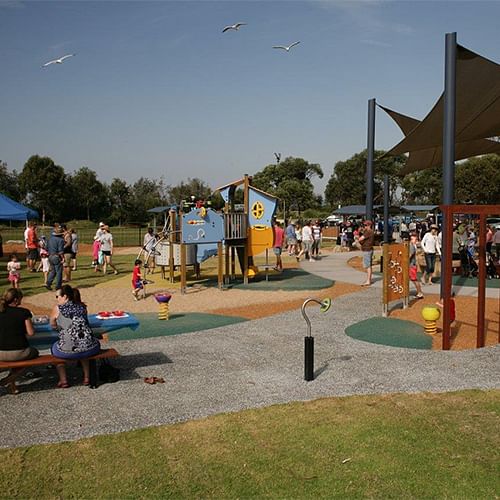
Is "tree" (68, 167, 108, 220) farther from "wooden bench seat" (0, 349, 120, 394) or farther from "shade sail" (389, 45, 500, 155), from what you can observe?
"wooden bench seat" (0, 349, 120, 394)

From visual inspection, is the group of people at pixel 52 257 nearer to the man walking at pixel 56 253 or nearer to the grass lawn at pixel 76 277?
the man walking at pixel 56 253

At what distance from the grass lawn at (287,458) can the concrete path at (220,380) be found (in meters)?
0.42

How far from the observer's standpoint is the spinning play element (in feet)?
31.9

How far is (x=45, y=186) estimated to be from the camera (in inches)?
2584

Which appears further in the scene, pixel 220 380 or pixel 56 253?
pixel 56 253

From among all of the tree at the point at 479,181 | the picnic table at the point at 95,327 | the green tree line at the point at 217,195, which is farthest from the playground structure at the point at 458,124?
the tree at the point at 479,181

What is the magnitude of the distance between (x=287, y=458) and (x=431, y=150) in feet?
56.6

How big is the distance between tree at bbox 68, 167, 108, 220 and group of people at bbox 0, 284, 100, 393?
63912 mm

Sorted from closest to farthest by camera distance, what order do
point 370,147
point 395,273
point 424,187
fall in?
point 395,273 < point 370,147 < point 424,187

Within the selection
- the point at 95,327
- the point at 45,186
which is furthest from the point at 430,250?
the point at 45,186

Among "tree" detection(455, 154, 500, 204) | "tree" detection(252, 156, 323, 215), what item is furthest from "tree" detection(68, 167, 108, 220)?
"tree" detection(455, 154, 500, 204)

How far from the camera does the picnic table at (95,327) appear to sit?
764 cm

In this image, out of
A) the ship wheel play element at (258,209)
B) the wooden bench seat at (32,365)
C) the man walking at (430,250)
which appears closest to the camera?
the wooden bench seat at (32,365)

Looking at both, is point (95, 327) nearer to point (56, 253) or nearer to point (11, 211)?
point (56, 253)
